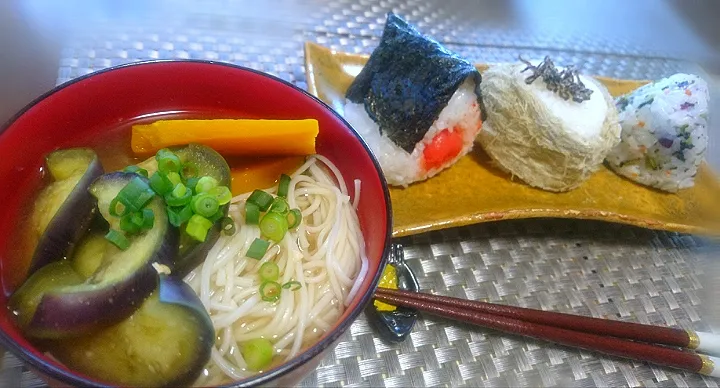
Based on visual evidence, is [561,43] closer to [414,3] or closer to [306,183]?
[414,3]

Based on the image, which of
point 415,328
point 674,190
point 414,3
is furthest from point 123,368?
point 414,3

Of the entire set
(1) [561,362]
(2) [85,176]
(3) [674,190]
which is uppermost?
(2) [85,176]

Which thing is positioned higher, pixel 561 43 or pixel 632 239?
pixel 561 43

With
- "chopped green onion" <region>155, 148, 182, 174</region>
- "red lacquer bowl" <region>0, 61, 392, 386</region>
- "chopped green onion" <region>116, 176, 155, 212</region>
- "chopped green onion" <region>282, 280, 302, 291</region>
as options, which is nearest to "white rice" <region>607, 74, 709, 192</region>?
"red lacquer bowl" <region>0, 61, 392, 386</region>

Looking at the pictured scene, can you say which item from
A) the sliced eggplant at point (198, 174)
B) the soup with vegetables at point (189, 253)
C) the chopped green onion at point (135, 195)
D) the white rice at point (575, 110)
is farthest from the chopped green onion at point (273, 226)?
the white rice at point (575, 110)

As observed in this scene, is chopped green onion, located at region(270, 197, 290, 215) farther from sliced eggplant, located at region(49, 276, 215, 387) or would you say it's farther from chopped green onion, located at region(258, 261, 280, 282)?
sliced eggplant, located at region(49, 276, 215, 387)
